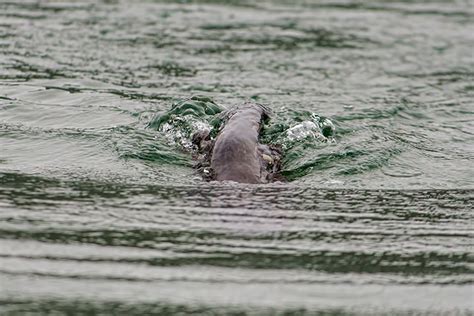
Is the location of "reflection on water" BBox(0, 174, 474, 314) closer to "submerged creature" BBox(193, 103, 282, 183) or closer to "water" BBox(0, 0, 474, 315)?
"water" BBox(0, 0, 474, 315)

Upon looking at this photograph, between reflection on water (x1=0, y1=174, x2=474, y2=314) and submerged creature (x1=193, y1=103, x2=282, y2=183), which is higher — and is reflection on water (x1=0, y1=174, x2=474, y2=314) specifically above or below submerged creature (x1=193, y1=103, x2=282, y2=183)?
below

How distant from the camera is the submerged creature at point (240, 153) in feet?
21.4

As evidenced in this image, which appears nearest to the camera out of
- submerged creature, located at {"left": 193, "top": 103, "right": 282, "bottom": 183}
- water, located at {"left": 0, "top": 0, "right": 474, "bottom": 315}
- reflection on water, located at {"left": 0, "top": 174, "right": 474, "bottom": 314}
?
reflection on water, located at {"left": 0, "top": 174, "right": 474, "bottom": 314}

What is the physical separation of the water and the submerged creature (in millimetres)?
136

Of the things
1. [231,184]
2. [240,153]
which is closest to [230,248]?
[231,184]

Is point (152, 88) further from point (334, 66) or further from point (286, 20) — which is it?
point (286, 20)

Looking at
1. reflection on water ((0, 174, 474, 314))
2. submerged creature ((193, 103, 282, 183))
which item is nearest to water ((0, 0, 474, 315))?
reflection on water ((0, 174, 474, 314))

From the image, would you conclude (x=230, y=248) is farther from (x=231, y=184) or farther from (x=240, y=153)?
(x=240, y=153)

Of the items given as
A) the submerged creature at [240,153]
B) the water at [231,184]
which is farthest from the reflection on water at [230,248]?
the submerged creature at [240,153]

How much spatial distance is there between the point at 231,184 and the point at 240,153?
14.3 inches

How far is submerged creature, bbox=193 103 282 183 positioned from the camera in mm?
6516

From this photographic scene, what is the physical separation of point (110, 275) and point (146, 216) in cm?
102

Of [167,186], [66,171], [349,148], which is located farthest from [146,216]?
[349,148]

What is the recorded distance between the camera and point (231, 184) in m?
6.35
